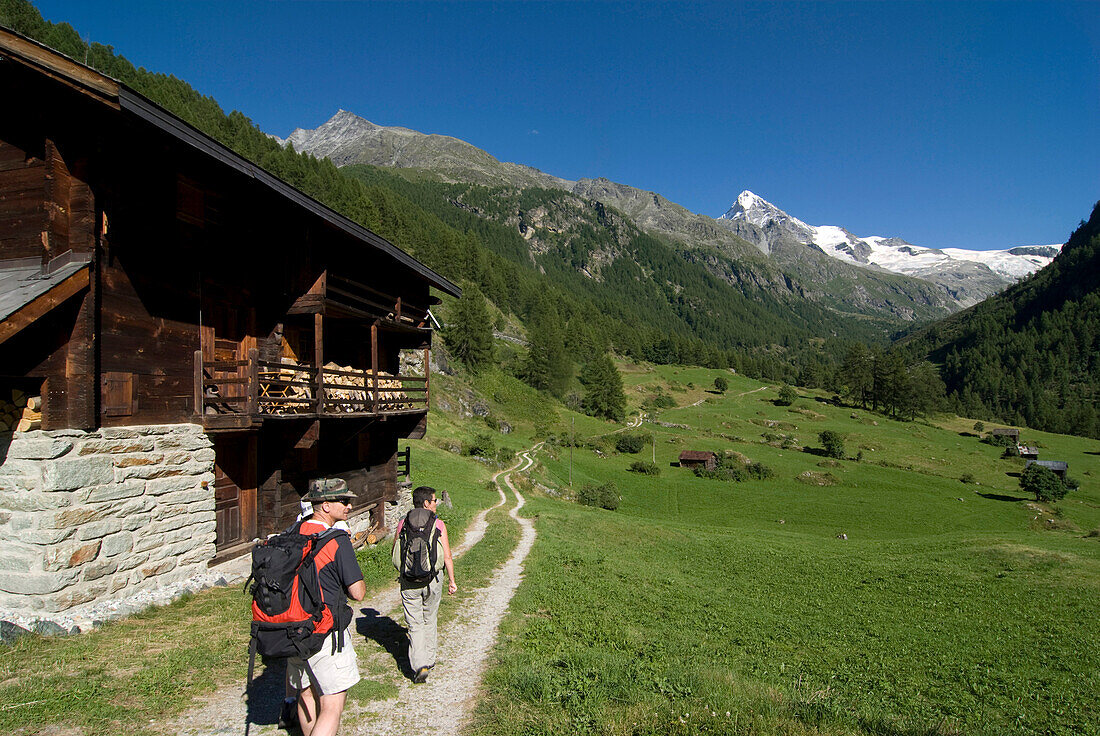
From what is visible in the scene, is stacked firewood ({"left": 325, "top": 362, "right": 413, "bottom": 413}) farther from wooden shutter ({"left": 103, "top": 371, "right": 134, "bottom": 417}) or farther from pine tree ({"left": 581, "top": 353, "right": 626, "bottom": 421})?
pine tree ({"left": 581, "top": 353, "right": 626, "bottom": 421})

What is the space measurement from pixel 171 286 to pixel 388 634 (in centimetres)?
873

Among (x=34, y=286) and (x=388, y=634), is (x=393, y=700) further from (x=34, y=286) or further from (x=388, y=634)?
(x=34, y=286)

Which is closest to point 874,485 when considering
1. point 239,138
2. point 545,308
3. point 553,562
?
point 553,562

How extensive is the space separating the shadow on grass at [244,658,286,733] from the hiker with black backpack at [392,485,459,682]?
1828 mm

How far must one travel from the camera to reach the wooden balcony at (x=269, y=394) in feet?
38.8

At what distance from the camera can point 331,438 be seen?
16250 millimetres

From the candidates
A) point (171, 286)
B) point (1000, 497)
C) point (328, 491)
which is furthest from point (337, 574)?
point (1000, 497)

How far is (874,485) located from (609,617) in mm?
74215

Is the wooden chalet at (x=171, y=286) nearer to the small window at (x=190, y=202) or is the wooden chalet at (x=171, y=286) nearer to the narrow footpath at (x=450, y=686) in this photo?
the small window at (x=190, y=202)

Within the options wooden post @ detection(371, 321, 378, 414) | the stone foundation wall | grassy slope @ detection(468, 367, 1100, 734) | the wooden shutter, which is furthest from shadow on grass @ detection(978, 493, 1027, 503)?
the wooden shutter

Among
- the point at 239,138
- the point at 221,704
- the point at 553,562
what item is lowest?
the point at 553,562

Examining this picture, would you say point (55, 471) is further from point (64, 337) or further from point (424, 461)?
point (424, 461)

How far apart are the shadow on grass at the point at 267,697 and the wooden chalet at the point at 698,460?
74267mm

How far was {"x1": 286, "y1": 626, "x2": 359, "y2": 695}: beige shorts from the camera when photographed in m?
5.29
